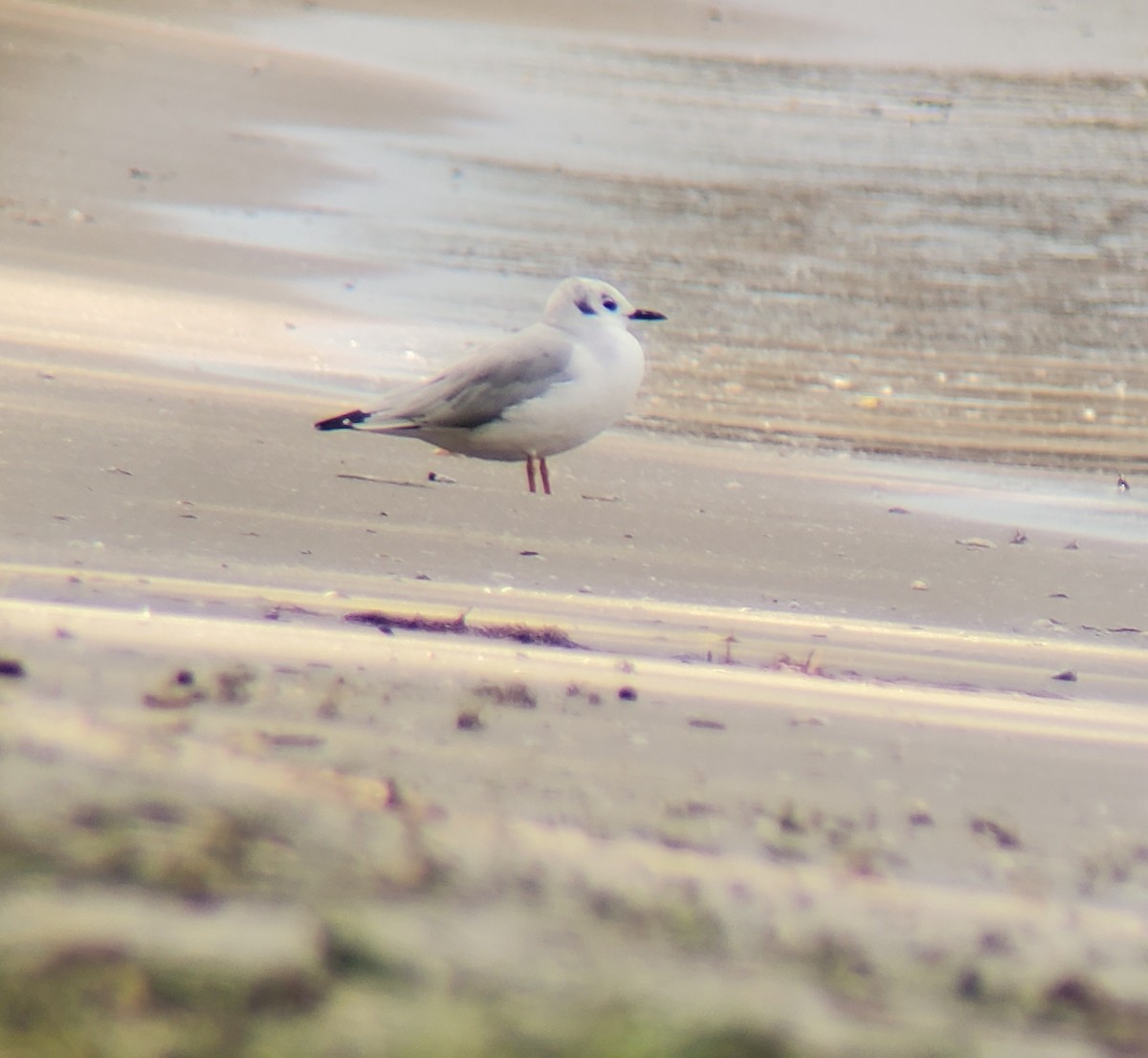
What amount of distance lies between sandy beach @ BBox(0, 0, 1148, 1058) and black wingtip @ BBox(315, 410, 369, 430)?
151 millimetres

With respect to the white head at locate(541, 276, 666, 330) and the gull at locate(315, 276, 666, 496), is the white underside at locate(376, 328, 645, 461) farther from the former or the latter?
the white head at locate(541, 276, 666, 330)

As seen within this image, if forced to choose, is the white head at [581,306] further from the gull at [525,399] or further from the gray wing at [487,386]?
the gray wing at [487,386]

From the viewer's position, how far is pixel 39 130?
12891 millimetres

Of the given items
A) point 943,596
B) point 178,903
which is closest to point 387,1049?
point 178,903

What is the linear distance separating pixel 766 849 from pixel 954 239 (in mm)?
10072

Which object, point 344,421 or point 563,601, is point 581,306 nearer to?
point 344,421

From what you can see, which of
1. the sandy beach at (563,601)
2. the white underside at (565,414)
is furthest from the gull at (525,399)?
the sandy beach at (563,601)

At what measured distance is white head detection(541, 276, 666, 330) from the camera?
7137 millimetres

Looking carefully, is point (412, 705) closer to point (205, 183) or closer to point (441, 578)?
point (441, 578)

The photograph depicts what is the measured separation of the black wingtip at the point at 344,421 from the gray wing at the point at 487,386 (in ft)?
0.07

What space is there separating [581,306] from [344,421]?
2.82 feet

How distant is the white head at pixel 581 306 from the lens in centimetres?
714

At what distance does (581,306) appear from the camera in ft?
23.6

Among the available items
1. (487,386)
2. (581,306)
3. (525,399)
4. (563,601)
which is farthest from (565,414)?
(563,601)
